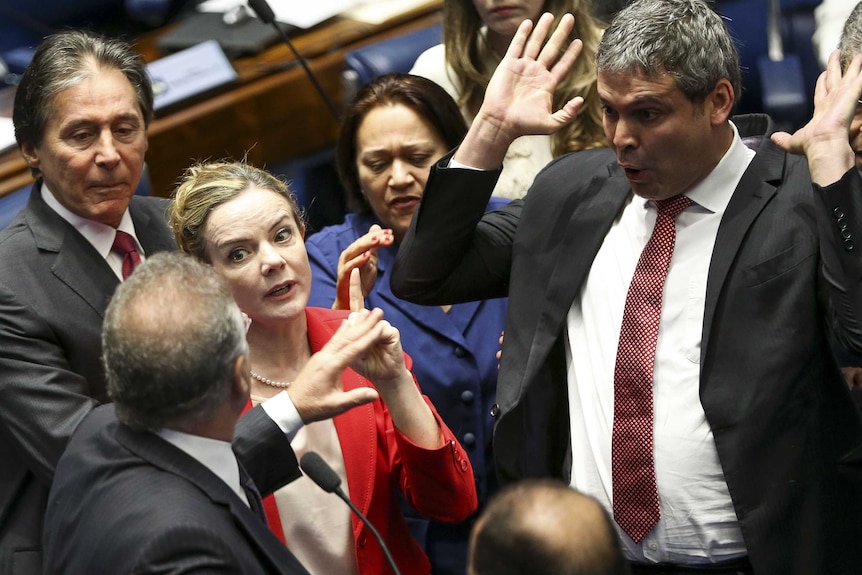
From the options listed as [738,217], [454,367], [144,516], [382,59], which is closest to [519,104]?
[738,217]

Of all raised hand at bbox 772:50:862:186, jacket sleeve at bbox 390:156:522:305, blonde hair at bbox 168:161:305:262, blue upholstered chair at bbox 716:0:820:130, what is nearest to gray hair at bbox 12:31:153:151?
blonde hair at bbox 168:161:305:262

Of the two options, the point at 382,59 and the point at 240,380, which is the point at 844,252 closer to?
the point at 240,380

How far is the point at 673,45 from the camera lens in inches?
65.2

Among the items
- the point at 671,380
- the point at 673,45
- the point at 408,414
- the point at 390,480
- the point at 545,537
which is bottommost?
the point at 390,480

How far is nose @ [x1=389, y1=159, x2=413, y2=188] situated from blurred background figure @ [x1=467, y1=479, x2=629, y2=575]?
45.9 inches

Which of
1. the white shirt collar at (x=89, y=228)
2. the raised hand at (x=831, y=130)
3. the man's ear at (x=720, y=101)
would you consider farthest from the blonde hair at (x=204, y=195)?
the raised hand at (x=831, y=130)

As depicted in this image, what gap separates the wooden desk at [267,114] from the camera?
319cm

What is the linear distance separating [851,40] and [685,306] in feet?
1.72

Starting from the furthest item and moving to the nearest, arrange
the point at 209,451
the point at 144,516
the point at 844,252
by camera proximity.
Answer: the point at 844,252 → the point at 209,451 → the point at 144,516

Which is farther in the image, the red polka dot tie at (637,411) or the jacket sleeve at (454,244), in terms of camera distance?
the jacket sleeve at (454,244)

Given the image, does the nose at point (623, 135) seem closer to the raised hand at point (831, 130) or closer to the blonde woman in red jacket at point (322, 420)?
the raised hand at point (831, 130)

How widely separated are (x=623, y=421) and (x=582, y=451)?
94mm

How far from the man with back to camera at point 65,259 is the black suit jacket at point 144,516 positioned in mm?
267

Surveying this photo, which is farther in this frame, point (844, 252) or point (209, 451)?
point (844, 252)
